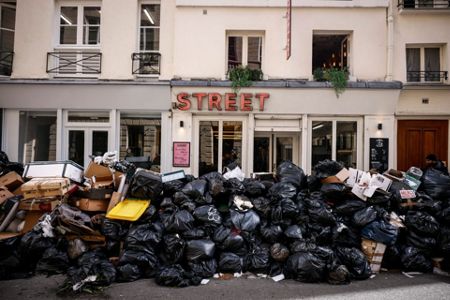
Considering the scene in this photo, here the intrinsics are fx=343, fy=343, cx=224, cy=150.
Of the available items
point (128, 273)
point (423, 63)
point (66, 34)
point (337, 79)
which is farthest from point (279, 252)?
point (66, 34)

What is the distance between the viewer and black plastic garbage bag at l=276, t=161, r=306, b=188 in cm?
593

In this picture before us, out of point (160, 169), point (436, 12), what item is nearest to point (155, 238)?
point (160, 169)

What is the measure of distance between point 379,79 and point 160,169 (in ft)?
22.1

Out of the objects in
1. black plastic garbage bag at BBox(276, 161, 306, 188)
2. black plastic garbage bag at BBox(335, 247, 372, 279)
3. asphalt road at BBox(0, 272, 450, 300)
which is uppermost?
black plastic garbage bag at BBox(276, 161, 306, 188)

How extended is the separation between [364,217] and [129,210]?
3.48 m

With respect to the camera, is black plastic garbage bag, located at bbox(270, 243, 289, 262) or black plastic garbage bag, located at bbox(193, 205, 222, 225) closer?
black plastic garbage bag, located at bbox(270, 243, 289, 262)

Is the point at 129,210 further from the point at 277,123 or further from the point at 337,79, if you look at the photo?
the point at 337,79

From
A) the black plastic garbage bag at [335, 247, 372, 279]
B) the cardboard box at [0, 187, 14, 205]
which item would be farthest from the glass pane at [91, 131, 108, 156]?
the black plastic garbage bag at [335, 247, 372, 279]

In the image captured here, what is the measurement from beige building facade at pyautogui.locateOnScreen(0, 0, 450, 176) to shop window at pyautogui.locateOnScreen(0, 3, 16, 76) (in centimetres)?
23

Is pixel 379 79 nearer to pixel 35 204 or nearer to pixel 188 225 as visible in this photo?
pixel 188 225

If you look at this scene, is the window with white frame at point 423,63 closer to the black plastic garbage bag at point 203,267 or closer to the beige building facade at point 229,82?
the beige building facade at point 229,82

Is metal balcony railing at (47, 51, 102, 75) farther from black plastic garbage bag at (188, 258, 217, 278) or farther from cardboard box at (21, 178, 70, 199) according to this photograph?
black plastic garbage bag at (188, 258, 217, 278)

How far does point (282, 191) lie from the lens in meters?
5.43

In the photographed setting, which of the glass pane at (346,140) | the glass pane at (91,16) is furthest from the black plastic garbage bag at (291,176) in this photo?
the glass pane at (91,16)
